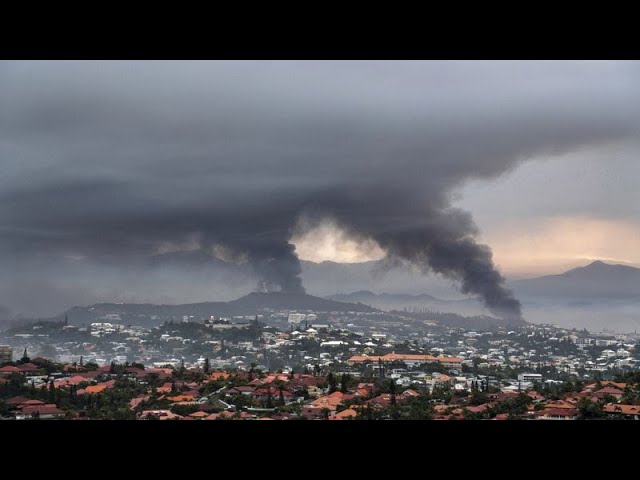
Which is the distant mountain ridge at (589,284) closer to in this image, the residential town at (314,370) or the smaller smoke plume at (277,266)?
the residential town at (314,370)

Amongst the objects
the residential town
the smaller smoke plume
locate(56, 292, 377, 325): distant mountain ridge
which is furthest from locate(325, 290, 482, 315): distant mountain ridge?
the smaller smoke plume

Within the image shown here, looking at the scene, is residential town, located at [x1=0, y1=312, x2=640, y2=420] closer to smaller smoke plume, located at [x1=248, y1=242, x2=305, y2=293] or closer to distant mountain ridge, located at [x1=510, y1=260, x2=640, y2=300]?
smaller smoke plume, located at [x1=248, y1=242, x2=305, y2=293]

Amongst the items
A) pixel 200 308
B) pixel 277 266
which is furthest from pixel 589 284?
pixel 200 308

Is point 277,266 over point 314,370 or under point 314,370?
over

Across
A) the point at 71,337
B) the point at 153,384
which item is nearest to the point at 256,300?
the point at 71,337

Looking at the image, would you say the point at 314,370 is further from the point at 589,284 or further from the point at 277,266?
the point at 589,284

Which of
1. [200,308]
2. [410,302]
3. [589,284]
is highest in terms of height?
[589,284]
